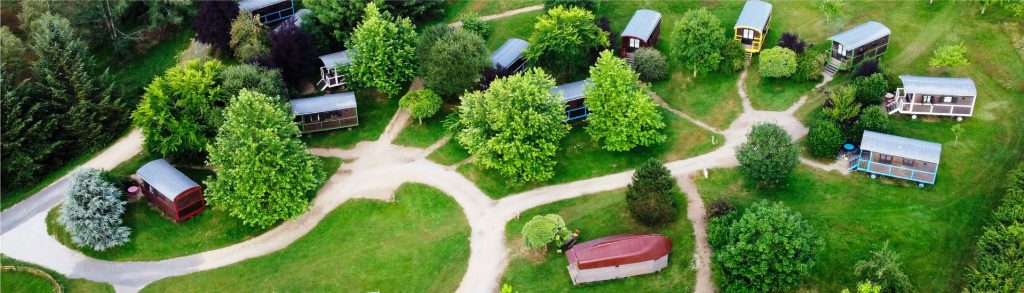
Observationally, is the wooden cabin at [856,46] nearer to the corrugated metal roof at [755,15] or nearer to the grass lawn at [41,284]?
the corrugated metal roof at [755,15]

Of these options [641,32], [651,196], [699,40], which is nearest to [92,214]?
[651,196]

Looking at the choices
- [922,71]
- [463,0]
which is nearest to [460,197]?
[463,0]

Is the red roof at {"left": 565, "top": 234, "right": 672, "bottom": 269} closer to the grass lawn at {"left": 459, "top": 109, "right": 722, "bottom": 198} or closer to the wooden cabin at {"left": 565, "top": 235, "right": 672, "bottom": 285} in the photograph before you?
the wooden cabin at {"left": 565, "top": 235, "right": 672, "bottom": 285}

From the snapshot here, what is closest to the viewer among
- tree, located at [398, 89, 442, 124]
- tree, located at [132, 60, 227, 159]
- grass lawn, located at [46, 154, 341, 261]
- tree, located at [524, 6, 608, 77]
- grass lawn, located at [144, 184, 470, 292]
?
grass lawn, located at [144, 184, 470, 292]

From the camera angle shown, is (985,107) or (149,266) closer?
(149,266)

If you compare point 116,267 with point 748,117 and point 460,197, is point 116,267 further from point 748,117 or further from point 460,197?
point 748,117

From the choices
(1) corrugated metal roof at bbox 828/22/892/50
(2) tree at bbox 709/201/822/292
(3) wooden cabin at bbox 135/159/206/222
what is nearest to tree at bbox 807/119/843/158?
(1) corrugated metal roof at bbox 828/22/892/50

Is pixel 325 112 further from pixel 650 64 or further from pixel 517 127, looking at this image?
pixel 650 64
